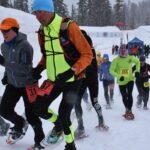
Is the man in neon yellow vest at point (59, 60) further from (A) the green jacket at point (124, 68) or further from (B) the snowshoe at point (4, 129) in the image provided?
(A) the green jacket at point (124, 68)

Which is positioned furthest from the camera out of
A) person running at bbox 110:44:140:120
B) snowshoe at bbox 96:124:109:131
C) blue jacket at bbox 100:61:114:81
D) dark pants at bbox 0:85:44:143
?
blue jacket at bbox 100:61:114:81

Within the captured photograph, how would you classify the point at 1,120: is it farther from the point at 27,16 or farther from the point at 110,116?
the point at 27,16

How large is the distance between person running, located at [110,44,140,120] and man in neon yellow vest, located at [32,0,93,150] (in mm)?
3734

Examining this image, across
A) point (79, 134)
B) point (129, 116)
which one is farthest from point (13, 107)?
point (129, 116)

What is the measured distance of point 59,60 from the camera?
16.1ft

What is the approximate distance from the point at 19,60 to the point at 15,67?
0.12m

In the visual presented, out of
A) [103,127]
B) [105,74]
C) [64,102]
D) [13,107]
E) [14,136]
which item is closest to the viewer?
[64,102]

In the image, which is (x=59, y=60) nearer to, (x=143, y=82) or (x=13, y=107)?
(x=13, y=107)

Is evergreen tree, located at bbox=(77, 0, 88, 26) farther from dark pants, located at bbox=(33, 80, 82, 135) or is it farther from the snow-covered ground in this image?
dark pants, located at bbox=(33, 80, 82, 135)

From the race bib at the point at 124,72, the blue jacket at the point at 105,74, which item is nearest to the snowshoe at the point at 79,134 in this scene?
the race bib at the point at 124,72

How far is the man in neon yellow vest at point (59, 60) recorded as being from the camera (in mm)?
4770

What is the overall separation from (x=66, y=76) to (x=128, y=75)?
4.09 m

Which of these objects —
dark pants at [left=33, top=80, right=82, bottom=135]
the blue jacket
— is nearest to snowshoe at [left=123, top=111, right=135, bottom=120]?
the blue jacket

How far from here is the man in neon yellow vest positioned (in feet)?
15.6
